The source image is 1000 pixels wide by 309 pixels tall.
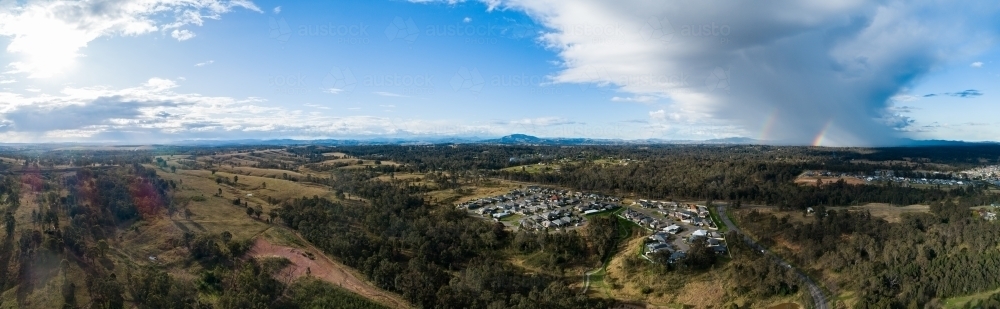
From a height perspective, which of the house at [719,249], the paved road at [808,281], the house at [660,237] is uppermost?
the house at [660,237]

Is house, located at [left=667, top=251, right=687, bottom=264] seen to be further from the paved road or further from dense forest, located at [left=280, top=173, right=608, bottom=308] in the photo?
the paved road

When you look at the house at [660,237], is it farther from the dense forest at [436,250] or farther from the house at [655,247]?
the dense forest at [436,250]

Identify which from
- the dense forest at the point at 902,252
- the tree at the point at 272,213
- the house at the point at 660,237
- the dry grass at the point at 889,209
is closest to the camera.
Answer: the dense forest at the point at 902,252

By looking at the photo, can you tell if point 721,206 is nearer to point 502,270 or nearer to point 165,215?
point 502,270

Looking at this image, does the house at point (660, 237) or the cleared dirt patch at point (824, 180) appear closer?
the house at point (660, 237)

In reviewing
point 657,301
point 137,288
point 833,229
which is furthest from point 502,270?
point 833,229

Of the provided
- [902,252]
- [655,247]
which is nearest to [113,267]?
[655,247]

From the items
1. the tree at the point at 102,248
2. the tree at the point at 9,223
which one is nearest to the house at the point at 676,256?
the tree at the point at 102,248

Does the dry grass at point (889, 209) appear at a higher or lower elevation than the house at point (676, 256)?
higher
